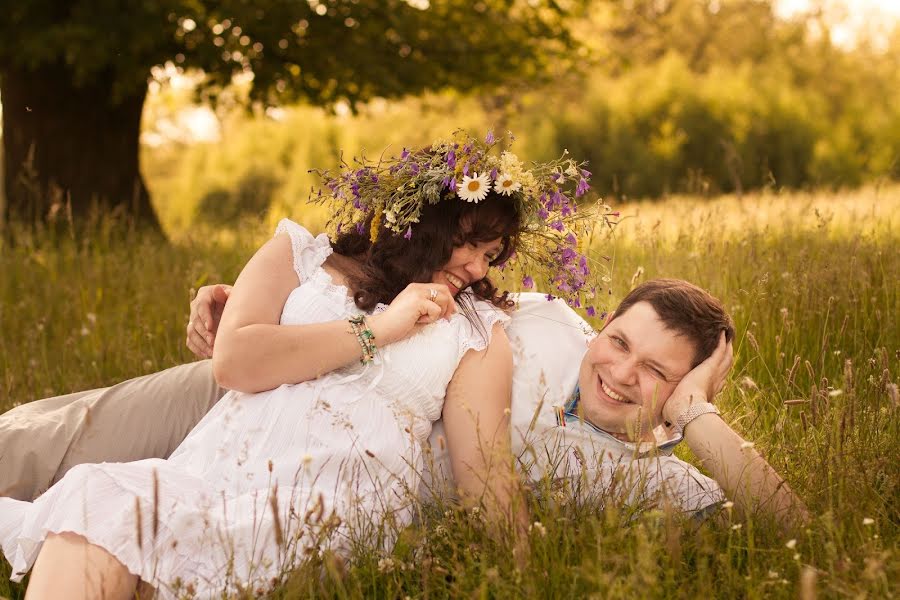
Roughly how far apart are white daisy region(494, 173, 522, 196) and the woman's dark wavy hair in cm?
9

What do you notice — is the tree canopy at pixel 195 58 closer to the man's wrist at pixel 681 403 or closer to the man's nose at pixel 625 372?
the man's nose at pixel 625 372

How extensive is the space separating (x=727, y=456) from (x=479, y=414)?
78cm

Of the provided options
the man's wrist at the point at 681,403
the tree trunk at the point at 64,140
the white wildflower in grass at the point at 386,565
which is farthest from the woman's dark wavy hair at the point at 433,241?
the tree trunk at the point at 64,140

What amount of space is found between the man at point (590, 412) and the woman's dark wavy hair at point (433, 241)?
36 cm

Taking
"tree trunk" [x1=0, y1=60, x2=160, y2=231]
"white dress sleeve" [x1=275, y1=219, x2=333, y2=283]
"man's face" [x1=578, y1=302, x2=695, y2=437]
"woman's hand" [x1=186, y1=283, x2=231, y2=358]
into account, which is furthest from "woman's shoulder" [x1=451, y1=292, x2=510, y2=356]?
"tree trunk" [x1=0, y1=60, x2=160, y2=231]

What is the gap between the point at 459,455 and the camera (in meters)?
3.03

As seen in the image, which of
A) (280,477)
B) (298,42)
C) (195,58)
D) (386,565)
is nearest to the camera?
Answer: (386,565)

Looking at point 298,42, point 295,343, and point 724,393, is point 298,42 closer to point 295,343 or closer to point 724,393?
point 724,393

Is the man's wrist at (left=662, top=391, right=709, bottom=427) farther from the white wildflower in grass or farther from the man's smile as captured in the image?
the white wildflower in grass

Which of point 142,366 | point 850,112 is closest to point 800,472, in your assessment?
point 142,366

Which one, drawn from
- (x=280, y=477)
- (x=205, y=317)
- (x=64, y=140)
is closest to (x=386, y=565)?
(x=280, y=477)

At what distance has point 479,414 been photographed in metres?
2.97

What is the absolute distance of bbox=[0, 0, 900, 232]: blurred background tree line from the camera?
30.5 feet

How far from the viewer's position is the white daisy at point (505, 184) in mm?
3193
